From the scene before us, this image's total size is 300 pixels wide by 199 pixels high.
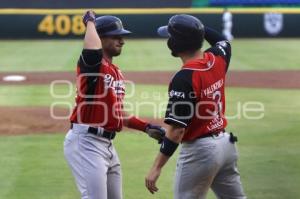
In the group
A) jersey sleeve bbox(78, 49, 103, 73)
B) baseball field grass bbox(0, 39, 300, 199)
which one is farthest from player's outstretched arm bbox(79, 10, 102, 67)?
baseball field grass bbox(0, 39, 300, 199)

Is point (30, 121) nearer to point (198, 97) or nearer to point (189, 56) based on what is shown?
point (189, 56)

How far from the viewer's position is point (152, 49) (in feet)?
72.8

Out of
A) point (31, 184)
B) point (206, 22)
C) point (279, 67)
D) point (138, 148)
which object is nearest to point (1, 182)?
point (31, 184)

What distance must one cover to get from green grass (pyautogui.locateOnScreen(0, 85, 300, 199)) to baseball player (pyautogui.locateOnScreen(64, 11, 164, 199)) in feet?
5.64

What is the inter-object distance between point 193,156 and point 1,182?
3177mm

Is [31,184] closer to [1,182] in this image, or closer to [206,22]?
[1,182]

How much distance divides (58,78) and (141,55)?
560 cm

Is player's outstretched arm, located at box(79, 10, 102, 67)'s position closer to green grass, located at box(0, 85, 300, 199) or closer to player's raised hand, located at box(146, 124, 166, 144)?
player's raised hand, located at box(146, 124, 166, 144)

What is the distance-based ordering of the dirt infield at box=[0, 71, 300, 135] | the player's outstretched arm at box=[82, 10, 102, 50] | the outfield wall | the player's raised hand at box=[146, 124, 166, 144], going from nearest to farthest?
the player's outstretched arm at box=[82, 10, 102, 50]
the player's raised hand at box=[146, 124, 166, 144]
the dirt infield at box=[0, 71, 300, 135]
the outfield wall

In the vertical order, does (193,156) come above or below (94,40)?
below

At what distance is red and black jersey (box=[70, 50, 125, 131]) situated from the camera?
4.37 meters

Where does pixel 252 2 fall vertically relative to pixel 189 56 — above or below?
below

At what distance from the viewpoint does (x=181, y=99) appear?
3904 mm

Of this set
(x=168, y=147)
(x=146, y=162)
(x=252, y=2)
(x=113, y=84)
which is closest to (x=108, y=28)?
(x=113, y=84)
